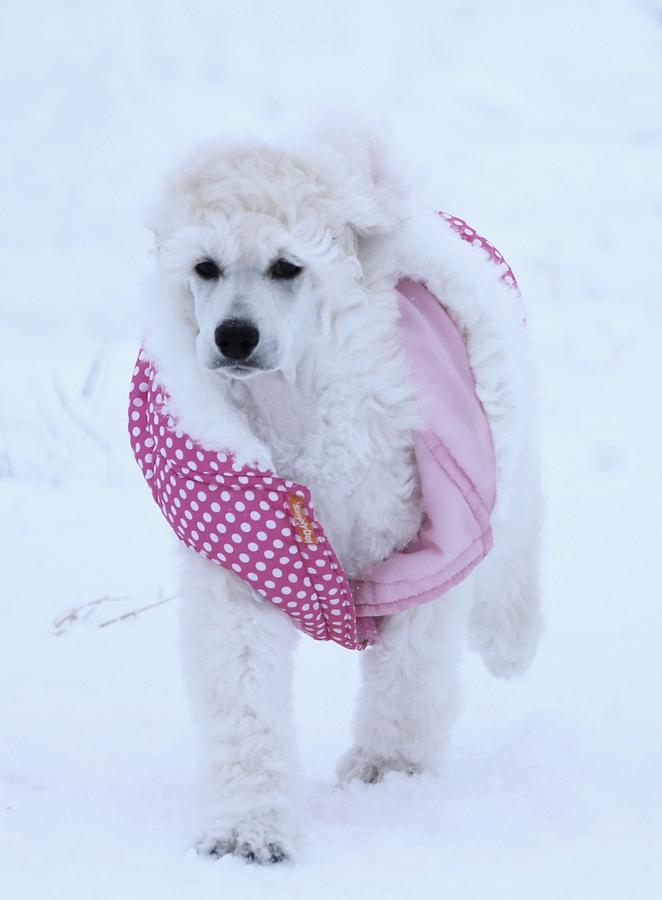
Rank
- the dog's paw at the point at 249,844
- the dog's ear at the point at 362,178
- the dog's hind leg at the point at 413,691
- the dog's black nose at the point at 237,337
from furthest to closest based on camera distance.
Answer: the dog's hind leg at the point at 413,691, the dog's ear at the point at 362,178, the dog's black nose at the point at 237,337, the dog's paw at the point at 249,844

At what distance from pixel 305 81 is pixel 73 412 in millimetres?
4559

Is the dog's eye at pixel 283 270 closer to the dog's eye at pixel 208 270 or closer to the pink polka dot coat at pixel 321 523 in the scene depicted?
the dog's eye at pixel 208 270

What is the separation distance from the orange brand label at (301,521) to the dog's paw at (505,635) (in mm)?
1028

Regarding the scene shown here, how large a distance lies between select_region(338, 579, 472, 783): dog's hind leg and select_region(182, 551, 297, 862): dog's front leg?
301mm

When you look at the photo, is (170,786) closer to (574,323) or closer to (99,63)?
(574,323)

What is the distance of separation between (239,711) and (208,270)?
88 cm

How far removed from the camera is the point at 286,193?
2.77 meters

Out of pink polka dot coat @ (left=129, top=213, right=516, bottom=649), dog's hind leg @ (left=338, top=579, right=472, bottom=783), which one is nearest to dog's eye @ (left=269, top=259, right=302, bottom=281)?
pink polka dot coat @ (left=129, top=213, right=516, bottom=649)

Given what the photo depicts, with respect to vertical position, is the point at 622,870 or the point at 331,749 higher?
the point at 622,870

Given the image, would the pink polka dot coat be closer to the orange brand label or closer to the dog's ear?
the orange brand label

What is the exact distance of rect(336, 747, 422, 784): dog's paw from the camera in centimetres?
317

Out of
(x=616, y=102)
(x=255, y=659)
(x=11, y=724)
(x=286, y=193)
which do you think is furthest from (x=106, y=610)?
(x=616, y=102)

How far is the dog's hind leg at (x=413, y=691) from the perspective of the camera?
10.3ft

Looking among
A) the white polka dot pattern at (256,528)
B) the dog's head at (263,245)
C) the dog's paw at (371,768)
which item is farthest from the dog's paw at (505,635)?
the dog's head at (263,245)
